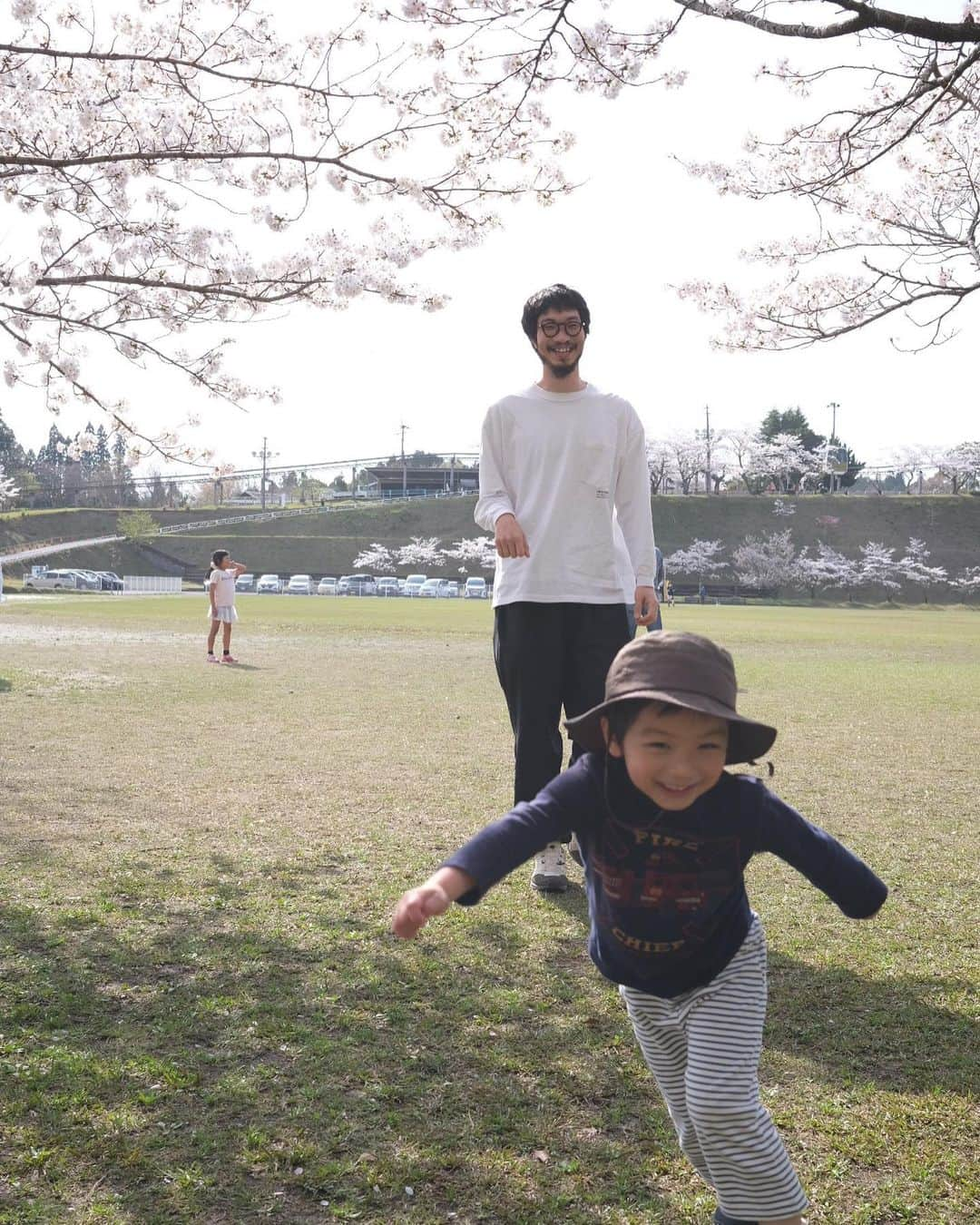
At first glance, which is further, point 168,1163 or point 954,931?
point 954,931

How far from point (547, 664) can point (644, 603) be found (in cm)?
42

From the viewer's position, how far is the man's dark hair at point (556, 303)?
398 centimetres

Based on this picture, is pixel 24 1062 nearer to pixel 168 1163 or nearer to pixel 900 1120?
pixel 168 1163

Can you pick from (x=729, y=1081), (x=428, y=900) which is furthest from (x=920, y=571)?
(x=428, y=900)

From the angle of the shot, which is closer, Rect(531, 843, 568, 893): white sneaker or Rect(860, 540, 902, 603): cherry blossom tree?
Rect(531, 843, 568, 893): white sneaker

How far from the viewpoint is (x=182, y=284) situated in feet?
22.1

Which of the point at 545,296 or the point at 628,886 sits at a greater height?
the point at 545,296

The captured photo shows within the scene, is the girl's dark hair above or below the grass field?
above

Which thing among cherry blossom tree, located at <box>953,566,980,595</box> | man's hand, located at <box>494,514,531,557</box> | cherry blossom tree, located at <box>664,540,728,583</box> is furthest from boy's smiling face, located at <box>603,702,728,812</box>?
cherry blossom tree, located at <box>664,540,728,583</box>

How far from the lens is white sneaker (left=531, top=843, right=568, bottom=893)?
183 inches

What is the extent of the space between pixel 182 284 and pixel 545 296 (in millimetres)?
3454

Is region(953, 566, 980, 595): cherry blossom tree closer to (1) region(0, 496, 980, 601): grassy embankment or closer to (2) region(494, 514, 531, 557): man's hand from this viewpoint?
(1) region(0, 496, 980, 601): grassy embankment

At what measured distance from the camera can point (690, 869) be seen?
2053 mm

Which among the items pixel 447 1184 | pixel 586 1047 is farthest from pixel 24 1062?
pixel 586 1047
